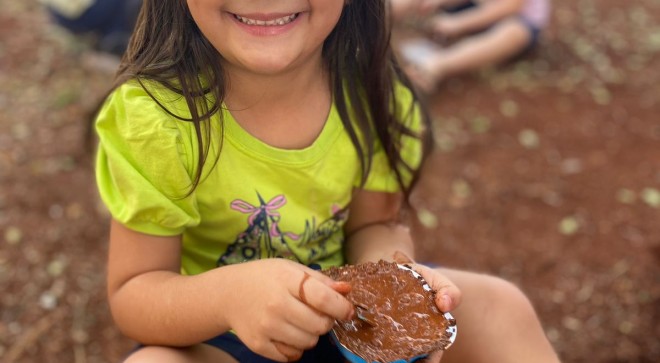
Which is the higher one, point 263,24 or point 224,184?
point 263,24

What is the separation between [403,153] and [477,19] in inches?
117

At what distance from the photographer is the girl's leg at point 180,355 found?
64.2 inches

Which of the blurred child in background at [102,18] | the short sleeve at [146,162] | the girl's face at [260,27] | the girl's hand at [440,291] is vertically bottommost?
the blurred child in background at [102,18]

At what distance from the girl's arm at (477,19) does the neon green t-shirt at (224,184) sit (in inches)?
111

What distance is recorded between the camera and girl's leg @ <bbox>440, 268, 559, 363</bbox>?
6.02ft

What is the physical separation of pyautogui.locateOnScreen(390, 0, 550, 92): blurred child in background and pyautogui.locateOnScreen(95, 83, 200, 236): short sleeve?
2643 mm

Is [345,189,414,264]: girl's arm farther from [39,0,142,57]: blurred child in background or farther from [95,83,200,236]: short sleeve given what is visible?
[39,0,142,57]: blurred child in background

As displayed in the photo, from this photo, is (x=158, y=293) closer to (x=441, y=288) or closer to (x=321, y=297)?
(x=321, y=297)

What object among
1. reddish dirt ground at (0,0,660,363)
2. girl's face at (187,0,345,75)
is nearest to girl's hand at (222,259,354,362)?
girl's face at (187,0,345,75)

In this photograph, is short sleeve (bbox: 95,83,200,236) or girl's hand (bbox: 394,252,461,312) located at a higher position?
short sleeve (bbox: 95,83,200,236)

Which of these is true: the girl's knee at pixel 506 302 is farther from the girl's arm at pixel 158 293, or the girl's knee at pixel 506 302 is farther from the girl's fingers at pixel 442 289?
the girl's arm at pixel 158 293

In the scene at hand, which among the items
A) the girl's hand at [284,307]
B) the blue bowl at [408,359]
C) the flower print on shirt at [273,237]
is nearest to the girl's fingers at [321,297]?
the girl's hand at [284,307]

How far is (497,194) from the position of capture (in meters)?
3.38

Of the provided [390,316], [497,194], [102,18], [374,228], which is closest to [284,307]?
[390,316]
